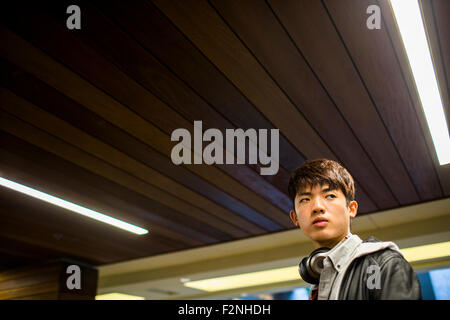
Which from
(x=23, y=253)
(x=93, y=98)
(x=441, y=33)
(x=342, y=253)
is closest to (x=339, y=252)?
(x=342, y=253)

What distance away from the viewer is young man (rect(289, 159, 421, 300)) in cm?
76

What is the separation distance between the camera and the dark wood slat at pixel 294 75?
183cm

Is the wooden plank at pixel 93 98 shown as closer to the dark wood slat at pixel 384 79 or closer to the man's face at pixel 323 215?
the dark wood slat at pixel 384 79

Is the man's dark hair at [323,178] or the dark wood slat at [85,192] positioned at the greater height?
the dark wood slat at [85,192]

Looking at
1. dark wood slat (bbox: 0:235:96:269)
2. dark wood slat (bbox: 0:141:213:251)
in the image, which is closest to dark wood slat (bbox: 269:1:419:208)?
dark wood slat (bbox: 0:141:213:251)

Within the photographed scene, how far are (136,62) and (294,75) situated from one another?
0.87 meters

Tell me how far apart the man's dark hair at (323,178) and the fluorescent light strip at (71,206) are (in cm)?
283

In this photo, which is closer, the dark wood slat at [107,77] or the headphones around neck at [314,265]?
the headphones around neck at [314,265]

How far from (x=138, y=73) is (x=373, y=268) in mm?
1704

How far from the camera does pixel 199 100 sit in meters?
2.39

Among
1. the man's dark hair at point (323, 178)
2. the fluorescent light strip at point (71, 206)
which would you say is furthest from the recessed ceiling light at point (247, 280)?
the man's dark hair at point (323, 178)

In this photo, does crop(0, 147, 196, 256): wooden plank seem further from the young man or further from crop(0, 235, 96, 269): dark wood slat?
the young man

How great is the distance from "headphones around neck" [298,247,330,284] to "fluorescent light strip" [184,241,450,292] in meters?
4.37
